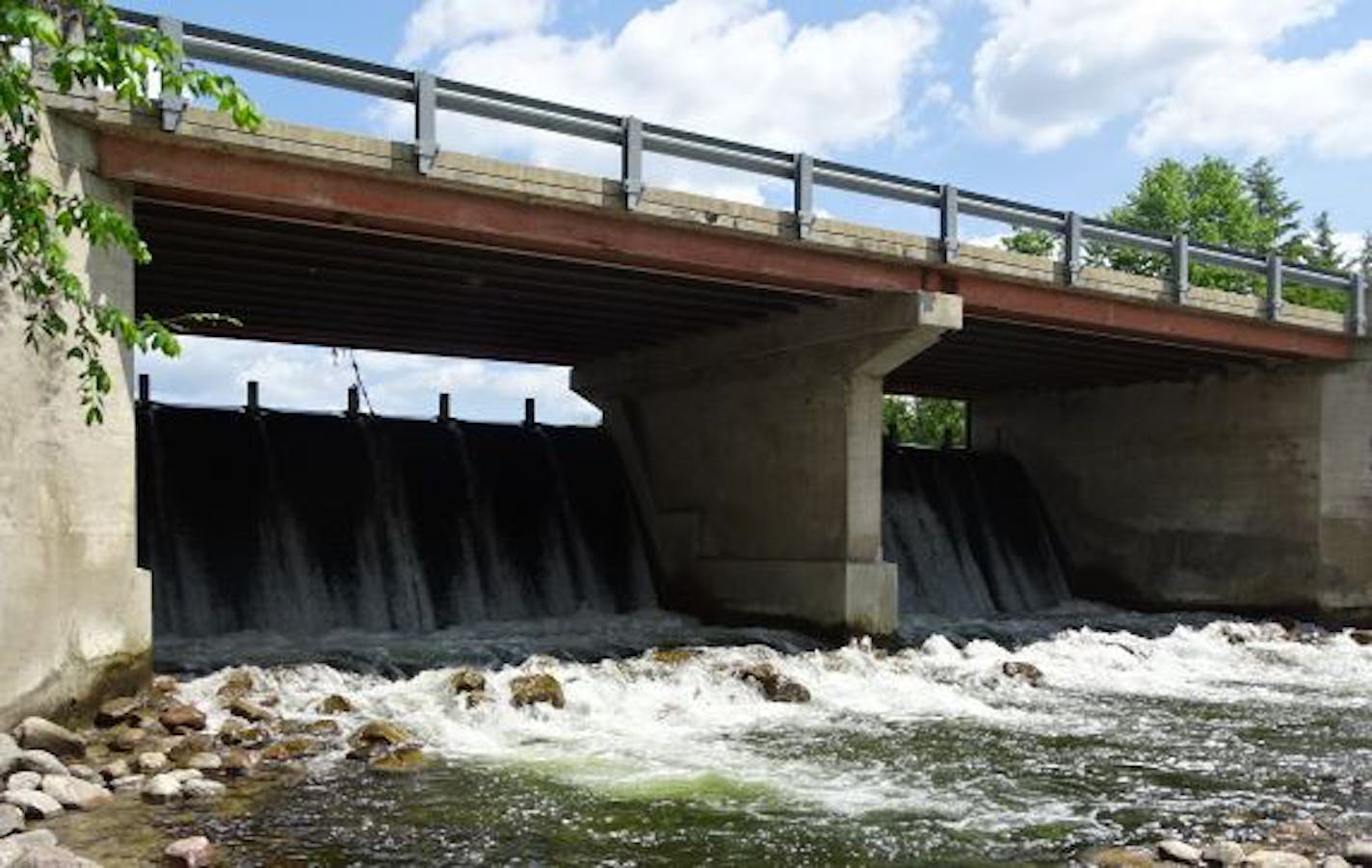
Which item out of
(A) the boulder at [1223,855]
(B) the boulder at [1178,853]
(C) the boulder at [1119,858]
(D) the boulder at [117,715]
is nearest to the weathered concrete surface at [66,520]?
(D) the boulder at [117,715]

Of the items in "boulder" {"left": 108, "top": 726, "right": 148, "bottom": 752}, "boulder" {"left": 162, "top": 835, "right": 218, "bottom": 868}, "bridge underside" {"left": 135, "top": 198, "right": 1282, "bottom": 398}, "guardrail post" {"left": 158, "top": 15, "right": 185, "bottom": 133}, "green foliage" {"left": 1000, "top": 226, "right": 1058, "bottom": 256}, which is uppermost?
"green foliage" {"left": 1000, "top": 226, "right": 1058, "bottom": 256}

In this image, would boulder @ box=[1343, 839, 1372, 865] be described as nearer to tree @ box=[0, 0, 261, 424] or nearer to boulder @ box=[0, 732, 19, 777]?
tree @ box=[0, 0, 261, 424]

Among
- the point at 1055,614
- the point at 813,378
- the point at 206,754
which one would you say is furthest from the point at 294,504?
the point at 1055,614

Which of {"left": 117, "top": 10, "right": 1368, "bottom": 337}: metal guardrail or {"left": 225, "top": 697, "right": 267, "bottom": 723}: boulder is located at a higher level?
{"left": 117, "top": 10, "right": 1368, "bottom": 337}: metal guardrail

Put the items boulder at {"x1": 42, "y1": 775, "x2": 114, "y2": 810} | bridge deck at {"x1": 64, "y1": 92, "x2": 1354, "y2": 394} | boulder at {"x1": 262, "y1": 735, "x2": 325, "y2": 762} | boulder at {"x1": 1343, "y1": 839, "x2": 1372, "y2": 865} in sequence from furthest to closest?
bridge deck at {"x1": 64, "y1": 92, "x2": 1354, "y2": 394}, boulder at {"x1": 262, "y1": 735, "x2": 325, "y2": 762}, boulder at {"x1": 42, "y1": 775, "x2": 114, "y2": 810}, boulder at {"x1": 1343, "y1": 839, "x2": 1372, "y2": 865}

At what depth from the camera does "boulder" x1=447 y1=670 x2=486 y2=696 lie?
49.8 feet

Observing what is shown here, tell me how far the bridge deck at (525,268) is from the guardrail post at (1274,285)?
0.26 meters

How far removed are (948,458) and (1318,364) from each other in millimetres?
9070

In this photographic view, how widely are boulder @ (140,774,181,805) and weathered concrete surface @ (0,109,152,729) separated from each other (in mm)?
2053

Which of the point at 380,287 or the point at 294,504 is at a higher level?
the point at 380,287

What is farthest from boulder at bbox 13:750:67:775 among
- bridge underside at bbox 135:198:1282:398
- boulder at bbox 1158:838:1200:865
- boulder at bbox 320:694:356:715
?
boulder at bbox 1158:838:1200:865

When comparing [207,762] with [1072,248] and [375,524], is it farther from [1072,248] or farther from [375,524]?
[1072,248]

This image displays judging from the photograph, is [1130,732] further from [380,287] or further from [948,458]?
[948,458]

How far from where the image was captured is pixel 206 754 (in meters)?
11.8
